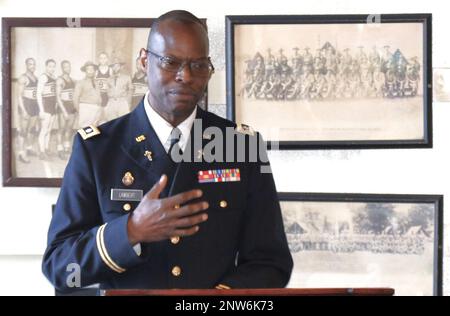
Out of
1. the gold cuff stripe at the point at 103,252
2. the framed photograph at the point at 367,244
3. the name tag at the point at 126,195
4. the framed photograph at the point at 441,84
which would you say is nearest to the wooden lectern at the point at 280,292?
the gold cuff stripe at the point at 103,252

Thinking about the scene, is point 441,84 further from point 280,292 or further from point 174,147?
point 280,292

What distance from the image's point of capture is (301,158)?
7.07 feet

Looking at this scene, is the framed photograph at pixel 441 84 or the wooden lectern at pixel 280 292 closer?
the wooden lectern at pixel 280 292

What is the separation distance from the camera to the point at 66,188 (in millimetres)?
1444

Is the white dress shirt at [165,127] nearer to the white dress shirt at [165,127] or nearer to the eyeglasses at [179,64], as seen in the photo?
the white dress shirt at [165,127]

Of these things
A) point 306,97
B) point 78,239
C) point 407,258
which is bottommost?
point 407,258

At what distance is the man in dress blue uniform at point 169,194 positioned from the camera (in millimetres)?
1374

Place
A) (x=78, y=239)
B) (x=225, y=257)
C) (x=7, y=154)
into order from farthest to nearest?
1. (x=7, y=154)
2. (x=225, y=257)
3. (x=78, y=239)

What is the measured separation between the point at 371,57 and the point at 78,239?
117cm

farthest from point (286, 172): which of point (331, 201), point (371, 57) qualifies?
point (371, 57)

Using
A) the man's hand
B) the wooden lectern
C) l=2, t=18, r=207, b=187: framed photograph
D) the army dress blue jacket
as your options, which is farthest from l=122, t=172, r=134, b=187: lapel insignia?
l=2, t=18, r=207, b=187: framed photograph

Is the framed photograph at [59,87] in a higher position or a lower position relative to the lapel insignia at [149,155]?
higher

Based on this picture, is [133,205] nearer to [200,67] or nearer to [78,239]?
[78,239]

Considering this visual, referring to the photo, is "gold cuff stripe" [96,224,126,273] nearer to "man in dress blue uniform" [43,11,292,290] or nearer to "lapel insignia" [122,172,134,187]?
"man in dress blue uniform" [43,11,292,290]
